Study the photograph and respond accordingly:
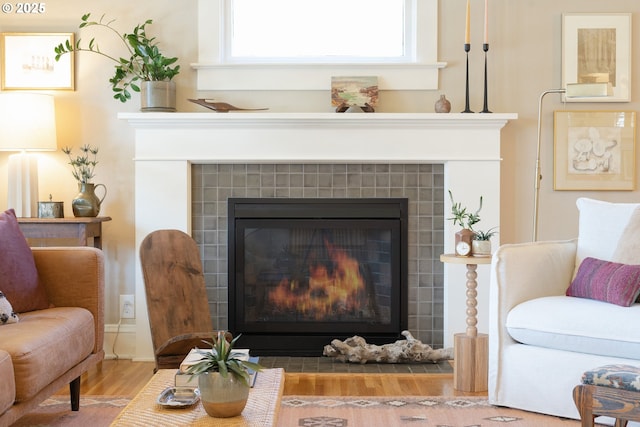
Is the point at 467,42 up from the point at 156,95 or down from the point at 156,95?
up

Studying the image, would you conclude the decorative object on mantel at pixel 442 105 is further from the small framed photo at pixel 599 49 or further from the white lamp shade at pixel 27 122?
the white lamp shade at pixel 27 122

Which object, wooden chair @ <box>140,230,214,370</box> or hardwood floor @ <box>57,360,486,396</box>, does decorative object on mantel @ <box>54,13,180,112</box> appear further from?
hardwood floor @ <box>57,360,486,396</box>

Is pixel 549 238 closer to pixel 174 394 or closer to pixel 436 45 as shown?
pixel 436 45

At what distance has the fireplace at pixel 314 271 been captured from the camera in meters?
4.27

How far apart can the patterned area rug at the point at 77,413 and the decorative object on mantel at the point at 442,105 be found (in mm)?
2185

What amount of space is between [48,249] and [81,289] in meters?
0.23

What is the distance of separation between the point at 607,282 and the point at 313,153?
67.8 inches

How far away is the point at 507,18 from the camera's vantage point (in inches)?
169

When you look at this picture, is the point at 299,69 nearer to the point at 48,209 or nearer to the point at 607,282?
the point at 48,209

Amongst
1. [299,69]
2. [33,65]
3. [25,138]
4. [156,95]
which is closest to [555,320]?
[299,69]

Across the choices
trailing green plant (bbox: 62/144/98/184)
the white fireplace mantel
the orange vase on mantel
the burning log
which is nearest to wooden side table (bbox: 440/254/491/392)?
the burning log

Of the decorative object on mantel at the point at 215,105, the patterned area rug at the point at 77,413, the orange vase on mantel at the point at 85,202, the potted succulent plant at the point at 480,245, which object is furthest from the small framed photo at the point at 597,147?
the patterned area rug at the point at 77,413

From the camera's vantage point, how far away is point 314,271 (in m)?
4.32

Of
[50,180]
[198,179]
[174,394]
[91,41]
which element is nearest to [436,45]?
[198,179]
